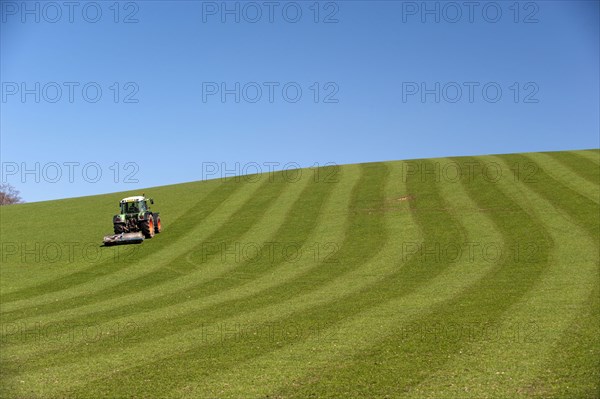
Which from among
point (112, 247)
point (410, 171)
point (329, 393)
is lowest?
point (329, 393)

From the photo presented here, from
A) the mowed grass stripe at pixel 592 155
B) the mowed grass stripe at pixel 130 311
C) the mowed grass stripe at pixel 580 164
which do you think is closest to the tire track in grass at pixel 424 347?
the mowed grass stripe at pixel 130 311

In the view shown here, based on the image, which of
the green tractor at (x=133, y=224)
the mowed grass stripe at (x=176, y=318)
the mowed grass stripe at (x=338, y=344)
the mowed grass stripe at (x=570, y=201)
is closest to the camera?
the mowed grass stripe at (x=338, y=344)

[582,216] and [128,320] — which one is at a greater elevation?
[582,216]

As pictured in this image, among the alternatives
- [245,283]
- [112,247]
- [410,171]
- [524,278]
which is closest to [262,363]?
[245,283]

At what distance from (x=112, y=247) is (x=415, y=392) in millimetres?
27617

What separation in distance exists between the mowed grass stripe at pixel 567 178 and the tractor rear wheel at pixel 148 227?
27150 millimetres

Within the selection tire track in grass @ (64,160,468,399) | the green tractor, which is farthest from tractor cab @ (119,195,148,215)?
tire track in grass @ (64,160,468,399)

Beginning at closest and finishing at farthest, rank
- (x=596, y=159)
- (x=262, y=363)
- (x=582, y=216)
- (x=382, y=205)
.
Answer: (x=262, y=363) → (x=582, y=216) → (x=382, y=205) → (x=596, y=159)

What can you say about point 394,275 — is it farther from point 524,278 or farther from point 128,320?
point 128,320

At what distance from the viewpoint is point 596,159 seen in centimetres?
4878

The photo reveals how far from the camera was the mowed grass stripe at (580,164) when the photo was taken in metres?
42.1

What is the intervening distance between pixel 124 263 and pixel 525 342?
22253 millimetres

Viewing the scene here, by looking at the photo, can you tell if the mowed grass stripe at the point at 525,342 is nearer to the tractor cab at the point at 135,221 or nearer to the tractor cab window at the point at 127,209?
the tractor cab at the point at 135,221

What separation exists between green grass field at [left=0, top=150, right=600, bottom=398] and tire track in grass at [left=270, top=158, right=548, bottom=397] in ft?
0.21
